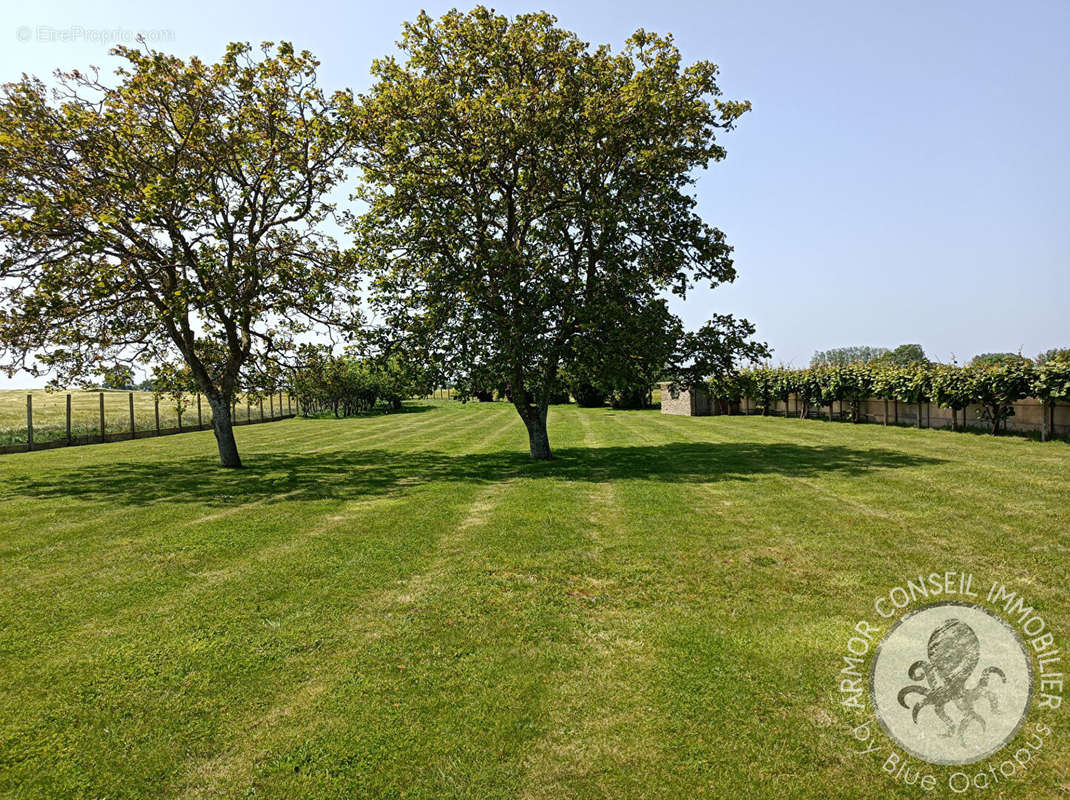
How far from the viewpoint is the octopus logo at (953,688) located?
3.86 meters

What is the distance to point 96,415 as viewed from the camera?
30000 mm

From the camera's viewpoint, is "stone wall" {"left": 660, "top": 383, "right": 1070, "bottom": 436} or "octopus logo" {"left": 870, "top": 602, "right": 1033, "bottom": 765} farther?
"stone wall" {"left": 660, "top": 383, "right": 1070, "bottom": 436}

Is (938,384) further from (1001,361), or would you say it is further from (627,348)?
(627,348)

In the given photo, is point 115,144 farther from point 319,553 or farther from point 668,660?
point 668,660

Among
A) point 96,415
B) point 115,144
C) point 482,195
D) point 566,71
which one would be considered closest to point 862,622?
point 482,195

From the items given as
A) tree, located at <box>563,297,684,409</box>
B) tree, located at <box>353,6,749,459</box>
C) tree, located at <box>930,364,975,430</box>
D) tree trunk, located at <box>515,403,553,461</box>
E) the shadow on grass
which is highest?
tree, located at <box>353,6,749,459</box>

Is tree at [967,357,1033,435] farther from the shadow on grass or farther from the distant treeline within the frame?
the shadow on grass

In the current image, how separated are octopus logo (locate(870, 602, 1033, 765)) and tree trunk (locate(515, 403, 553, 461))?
14.5 metres

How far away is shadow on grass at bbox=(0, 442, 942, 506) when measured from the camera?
13.8 meters
